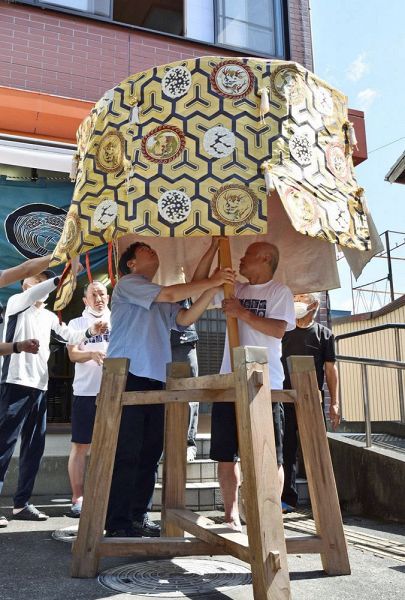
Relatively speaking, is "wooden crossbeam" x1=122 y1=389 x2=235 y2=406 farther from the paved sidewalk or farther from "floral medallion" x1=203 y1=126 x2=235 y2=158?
"floral medallion" x1=203 y1=126 x2=235 y2=158

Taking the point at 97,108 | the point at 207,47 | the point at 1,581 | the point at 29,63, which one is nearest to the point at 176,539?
the point at 1,581

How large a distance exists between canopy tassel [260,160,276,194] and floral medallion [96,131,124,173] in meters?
0.71

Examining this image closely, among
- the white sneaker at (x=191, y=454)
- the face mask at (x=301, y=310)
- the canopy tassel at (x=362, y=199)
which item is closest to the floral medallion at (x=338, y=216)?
the canopy tassel at (x=362, y=199)

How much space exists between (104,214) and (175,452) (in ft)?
4.97

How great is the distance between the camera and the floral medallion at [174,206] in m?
2.69

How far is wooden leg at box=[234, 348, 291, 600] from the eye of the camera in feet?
7.72

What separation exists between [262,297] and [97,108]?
55.5 inches

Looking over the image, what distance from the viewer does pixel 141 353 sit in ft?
11.5

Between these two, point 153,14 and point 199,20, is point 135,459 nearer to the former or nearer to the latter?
point 199,20

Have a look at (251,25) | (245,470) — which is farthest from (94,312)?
(251,25)

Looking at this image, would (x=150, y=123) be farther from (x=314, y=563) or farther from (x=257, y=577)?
(x=314, y=563)

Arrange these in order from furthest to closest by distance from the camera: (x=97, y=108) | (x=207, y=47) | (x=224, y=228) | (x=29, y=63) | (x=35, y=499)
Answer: (x=207, y=47), (x=29, y=63), (x=35, y=499), (x=97, y=108), (x=224, y=228)

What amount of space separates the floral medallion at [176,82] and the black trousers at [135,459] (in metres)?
1.63

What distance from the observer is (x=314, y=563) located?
10.4ft
